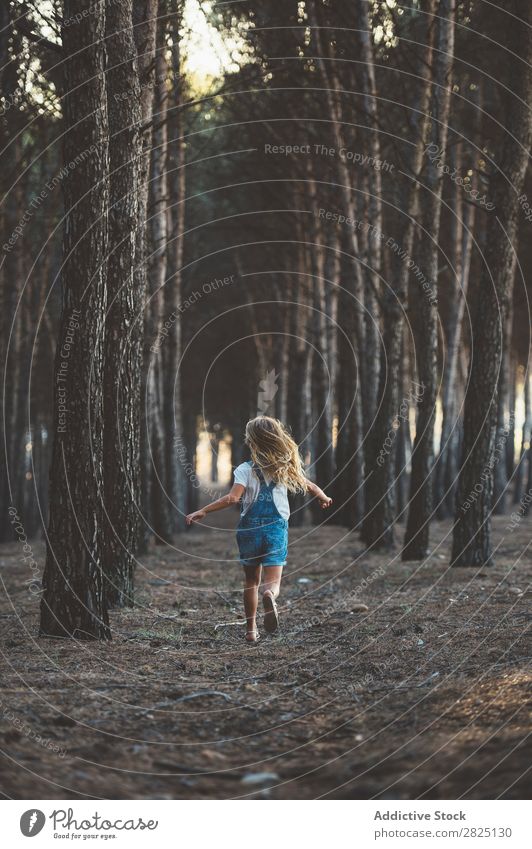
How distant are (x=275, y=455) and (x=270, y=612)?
52.8 inches

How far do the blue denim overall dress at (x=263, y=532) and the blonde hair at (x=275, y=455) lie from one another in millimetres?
88

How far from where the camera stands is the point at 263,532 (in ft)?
26.7

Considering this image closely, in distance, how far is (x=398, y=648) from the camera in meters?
7.90

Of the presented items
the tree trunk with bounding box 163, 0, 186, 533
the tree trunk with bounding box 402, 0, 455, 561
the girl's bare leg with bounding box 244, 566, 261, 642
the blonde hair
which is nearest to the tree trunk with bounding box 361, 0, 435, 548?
the tree trunk with bounding box 402, 0, 455, 561

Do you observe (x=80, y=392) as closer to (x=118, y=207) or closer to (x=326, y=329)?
(x=118, y=207)

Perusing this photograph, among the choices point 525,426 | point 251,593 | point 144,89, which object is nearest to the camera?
point 251,593

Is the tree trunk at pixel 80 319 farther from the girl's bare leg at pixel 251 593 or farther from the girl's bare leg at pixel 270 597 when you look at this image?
the girl's bare leg at pixel 270 597

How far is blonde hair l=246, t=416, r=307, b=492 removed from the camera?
26.8ft

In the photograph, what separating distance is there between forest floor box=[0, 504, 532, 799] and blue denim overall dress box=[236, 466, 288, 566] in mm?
774

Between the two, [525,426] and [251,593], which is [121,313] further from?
[525,426]

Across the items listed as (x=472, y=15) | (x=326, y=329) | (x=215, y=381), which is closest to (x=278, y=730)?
(x=472, y=15)

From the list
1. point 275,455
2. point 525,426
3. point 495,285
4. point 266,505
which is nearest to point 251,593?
point 266,505

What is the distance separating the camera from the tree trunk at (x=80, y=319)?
766 cm

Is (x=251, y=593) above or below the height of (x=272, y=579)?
below
